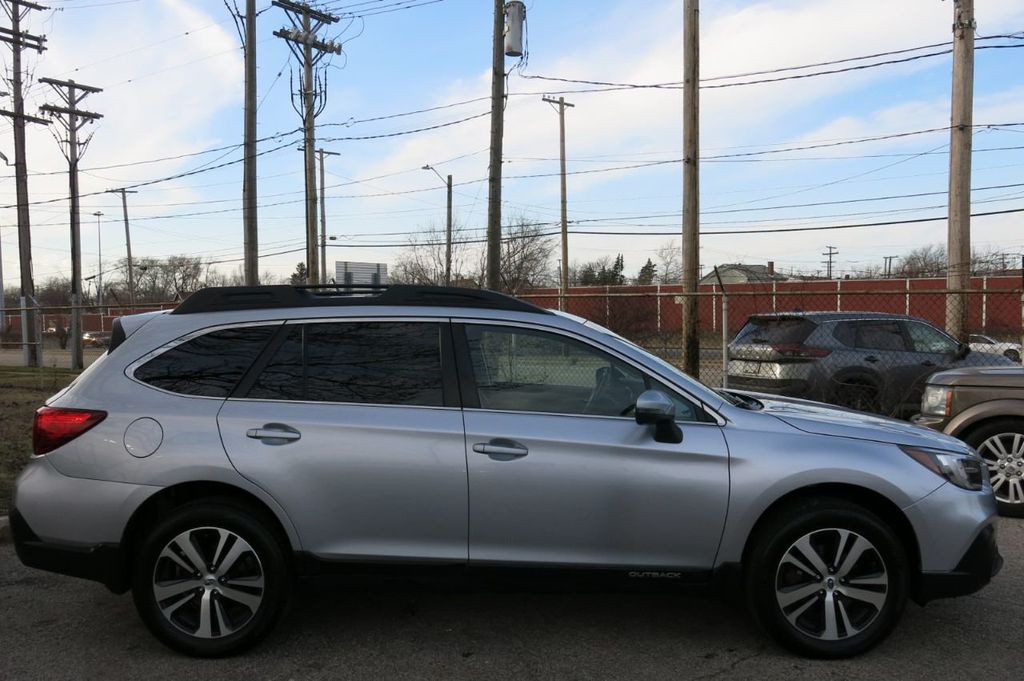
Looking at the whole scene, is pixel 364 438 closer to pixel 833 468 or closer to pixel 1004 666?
pixel 833 468

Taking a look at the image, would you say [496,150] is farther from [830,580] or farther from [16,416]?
[830,580]

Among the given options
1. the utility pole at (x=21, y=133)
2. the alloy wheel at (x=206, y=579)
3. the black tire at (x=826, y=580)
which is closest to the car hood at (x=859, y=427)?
the black tire at (x=826, y=580)

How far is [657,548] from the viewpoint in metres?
3.31

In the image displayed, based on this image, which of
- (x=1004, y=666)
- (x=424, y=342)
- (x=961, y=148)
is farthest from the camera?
(x=961, y=148)

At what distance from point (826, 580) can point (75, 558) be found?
345 centimetres

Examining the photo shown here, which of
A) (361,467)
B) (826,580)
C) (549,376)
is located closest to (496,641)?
(361,467)

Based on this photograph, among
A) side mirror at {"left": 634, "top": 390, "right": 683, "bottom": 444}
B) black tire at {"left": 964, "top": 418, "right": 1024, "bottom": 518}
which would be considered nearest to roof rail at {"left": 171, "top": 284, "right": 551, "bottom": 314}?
side mirror at {"left": 634, "top": 390, "right": 683, "bottom": 444}

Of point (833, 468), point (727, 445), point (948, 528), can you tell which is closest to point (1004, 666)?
point (948, 528)

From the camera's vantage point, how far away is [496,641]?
11.6 feet

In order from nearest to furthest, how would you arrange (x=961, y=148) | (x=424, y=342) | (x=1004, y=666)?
(x=1004, y=666)
(x=424, y=342)
(x=961, y=148)

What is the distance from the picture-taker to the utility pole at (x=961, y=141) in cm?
1193

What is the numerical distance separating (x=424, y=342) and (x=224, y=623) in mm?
1596

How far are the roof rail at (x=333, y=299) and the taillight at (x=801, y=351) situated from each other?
595cm

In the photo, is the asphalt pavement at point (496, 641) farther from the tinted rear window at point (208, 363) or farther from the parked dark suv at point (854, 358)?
the parked dark suv at point (854, 358)
